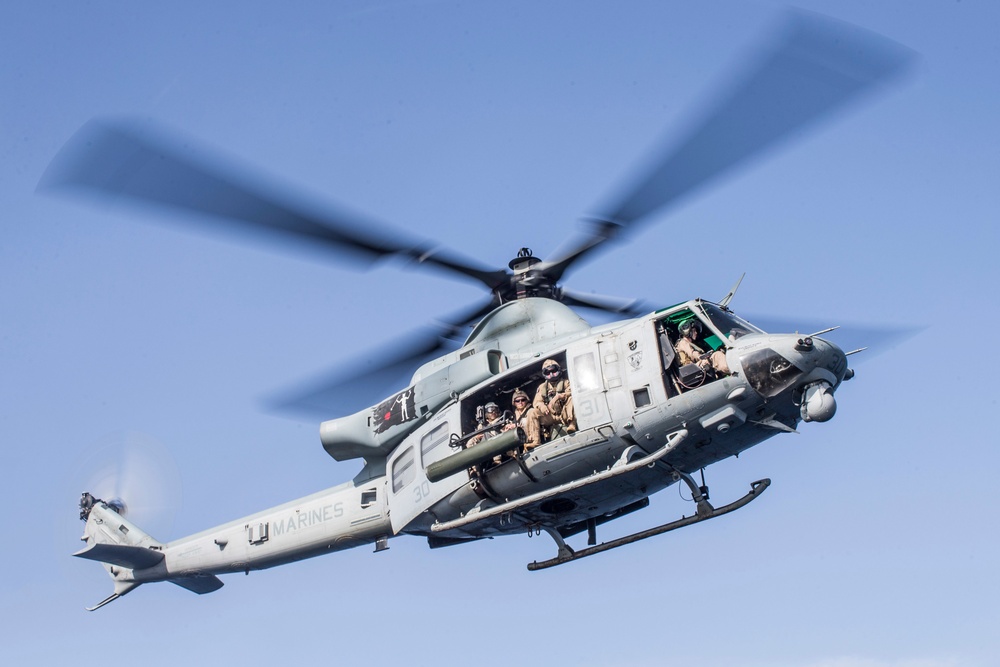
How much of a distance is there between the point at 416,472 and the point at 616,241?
15.5 ft

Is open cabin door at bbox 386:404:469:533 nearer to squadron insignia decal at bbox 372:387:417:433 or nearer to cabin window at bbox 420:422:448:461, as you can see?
cabin window at bbox 420:422:448:461

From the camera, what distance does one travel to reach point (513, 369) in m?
16.0

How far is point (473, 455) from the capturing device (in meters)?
15.4

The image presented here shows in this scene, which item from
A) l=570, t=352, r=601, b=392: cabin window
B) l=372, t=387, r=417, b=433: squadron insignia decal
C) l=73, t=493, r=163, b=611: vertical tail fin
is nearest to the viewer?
l=570, t=352, r=601, b=392: cabin window

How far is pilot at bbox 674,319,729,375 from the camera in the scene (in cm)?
1440

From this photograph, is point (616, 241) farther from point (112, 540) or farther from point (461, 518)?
point (112, 540)

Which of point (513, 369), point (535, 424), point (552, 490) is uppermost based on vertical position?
point (513, 369)

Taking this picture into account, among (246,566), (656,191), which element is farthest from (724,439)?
(246,566)

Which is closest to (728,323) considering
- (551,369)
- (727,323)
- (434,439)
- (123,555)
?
(727,323)

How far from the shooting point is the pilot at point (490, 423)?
15781 mm

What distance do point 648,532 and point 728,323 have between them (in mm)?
3100

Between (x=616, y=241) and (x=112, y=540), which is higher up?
(x=616, y=241)

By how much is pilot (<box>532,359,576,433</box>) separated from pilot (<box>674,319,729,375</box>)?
166cm

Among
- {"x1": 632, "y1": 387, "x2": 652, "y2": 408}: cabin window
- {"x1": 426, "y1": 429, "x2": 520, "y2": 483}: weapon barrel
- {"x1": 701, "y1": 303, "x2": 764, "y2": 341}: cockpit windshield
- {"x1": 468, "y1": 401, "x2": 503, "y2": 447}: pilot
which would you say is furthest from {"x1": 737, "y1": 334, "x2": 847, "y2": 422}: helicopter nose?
{"x1": 468, "y1": 401, "x2": 503, "y2": 447}: pilot
